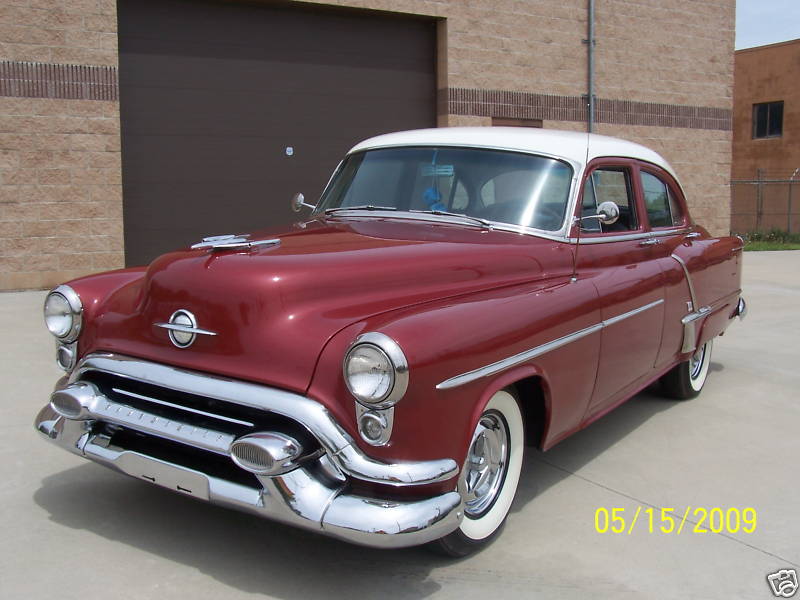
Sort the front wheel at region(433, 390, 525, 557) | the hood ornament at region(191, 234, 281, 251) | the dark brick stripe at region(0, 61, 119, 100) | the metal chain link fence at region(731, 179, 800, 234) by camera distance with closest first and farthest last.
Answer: the front wheel at region(433, 390, 525, 557) < the hood ornament at region(191, 234, 281, 251) < the dark brick stripe at region(0, 61, 119, 100) < the metal chain link fence at region(731, 179, 800, 234)

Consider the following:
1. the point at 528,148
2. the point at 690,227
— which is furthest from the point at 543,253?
the point at 690,227

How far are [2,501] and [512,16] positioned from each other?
9.88m

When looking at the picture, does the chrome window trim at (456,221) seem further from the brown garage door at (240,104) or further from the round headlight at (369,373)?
the brown garage door at (240,104)

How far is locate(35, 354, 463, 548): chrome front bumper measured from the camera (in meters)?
2.44

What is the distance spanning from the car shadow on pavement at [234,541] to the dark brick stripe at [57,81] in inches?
232

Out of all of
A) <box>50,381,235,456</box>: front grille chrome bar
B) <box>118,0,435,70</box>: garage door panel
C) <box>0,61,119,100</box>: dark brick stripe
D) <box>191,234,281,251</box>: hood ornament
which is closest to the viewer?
<box>50,381,235,456</box>: front grille chrome bar

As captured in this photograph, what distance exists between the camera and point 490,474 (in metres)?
3.12

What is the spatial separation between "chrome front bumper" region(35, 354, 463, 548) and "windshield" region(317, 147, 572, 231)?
1.52 m

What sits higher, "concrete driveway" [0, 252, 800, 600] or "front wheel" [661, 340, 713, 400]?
"front wheel" [661, 340, 713, 400]

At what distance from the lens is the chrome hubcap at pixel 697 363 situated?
520 centimetres

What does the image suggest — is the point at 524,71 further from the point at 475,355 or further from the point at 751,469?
the point at 475,355

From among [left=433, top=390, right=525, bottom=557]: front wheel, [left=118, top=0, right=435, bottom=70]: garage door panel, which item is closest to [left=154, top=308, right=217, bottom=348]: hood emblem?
[left=433, top=390, right=525, bottom=557]: front wheel

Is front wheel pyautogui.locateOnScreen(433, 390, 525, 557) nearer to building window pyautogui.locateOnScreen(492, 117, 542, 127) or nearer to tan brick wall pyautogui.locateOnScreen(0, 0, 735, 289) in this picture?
tan brick wall pyautogui.locateOnScreen(0, 0, 735, 289)

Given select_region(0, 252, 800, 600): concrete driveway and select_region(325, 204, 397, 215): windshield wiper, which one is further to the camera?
select_region(325, 204, 397, 215): windshield wiper
